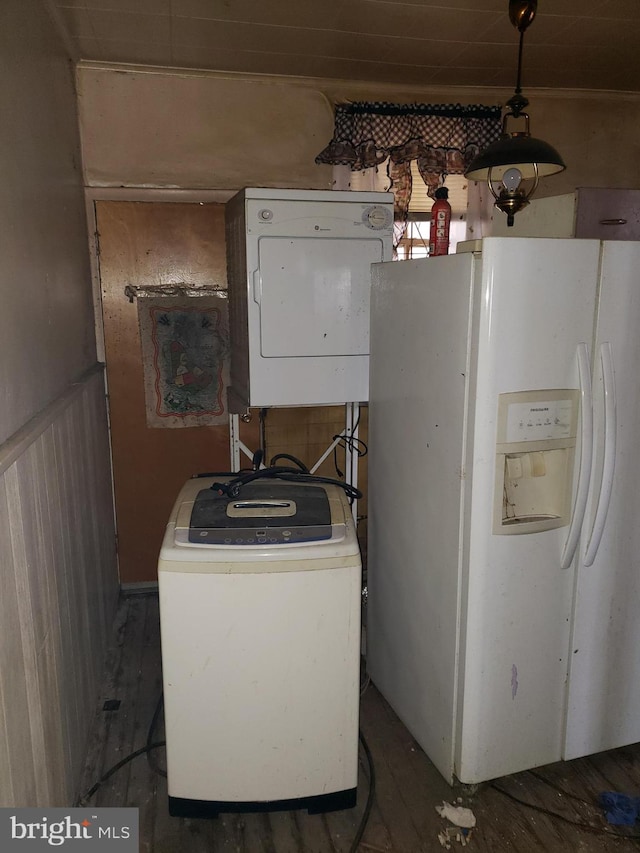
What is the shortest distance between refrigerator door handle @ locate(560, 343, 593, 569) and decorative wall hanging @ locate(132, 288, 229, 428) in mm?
1931

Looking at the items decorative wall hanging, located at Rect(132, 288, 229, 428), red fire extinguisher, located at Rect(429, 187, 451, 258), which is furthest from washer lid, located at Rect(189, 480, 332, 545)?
decorative wall hanging, located at Rect(132, 288, 229, 428)

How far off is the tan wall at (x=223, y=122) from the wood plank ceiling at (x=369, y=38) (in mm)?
89

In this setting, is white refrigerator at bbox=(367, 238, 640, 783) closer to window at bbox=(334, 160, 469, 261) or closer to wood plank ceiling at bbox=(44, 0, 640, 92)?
wood plank ceiling at bbox=(44, 0, 640, 92)

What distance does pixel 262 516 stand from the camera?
178 cm

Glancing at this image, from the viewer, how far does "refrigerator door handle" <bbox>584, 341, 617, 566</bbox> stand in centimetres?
177

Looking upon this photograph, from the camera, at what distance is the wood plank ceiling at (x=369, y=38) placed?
7.52 feet

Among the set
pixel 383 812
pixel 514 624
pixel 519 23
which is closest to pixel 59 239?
pixel 519 23

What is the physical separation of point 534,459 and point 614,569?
1.55ft

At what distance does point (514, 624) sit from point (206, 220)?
2351 millimetres

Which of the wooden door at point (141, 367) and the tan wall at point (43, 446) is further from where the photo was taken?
the wooden door at point (141, 367)

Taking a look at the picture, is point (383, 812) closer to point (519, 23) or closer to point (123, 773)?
point (123, 773)

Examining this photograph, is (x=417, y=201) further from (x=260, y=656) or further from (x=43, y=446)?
(x=260, y=656)

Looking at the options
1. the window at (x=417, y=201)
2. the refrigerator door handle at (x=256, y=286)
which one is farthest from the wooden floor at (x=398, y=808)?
the window at (x=417, y=201)

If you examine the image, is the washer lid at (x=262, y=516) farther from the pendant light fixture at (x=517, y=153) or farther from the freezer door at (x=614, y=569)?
the pendant light fixture at (x=517, y=153)
